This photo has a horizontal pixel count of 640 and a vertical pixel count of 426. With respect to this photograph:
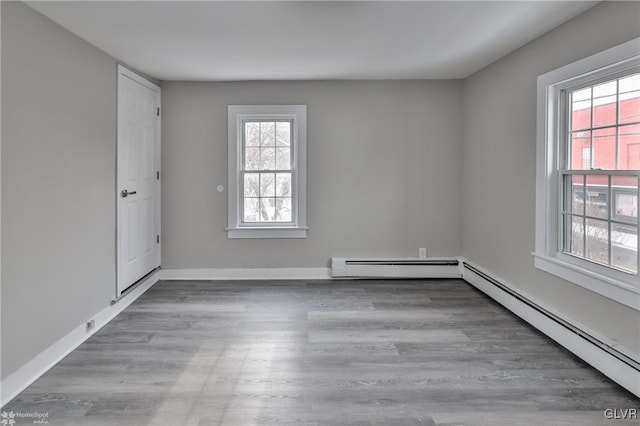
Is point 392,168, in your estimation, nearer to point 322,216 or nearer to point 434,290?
point 322,216

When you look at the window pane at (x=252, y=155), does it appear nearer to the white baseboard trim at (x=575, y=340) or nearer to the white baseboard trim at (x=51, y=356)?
the white baseboard trim at (x=51, y=356)

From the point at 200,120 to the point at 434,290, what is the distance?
3.26 metres

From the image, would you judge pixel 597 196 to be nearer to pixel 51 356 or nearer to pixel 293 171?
pixel 293 171

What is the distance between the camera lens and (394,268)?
15.9 feet

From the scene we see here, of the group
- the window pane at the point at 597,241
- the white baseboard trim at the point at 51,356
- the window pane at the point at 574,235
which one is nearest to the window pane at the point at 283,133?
the white baseboard trim at the point at 51,356

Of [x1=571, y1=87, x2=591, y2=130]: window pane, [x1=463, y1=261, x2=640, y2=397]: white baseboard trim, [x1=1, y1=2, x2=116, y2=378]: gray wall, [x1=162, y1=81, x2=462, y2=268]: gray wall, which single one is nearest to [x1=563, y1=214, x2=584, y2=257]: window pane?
[x1=463, y1=261, x2=640, y2=397]: white baseboard trim

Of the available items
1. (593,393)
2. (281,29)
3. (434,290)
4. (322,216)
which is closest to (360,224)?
(322,216)

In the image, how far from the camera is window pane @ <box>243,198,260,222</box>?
192 inches

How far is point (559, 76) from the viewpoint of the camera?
2988 millimetres

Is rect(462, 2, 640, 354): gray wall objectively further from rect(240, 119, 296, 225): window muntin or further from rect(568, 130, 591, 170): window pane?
rect(240, 119, 296, 225): window muntin

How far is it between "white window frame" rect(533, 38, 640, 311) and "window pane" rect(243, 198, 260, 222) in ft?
9.67

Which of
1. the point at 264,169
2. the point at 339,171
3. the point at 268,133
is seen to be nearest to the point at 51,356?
the point at 264,169

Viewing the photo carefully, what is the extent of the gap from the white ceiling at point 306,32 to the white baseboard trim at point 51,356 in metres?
2.18

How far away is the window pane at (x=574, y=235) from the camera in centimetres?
296
